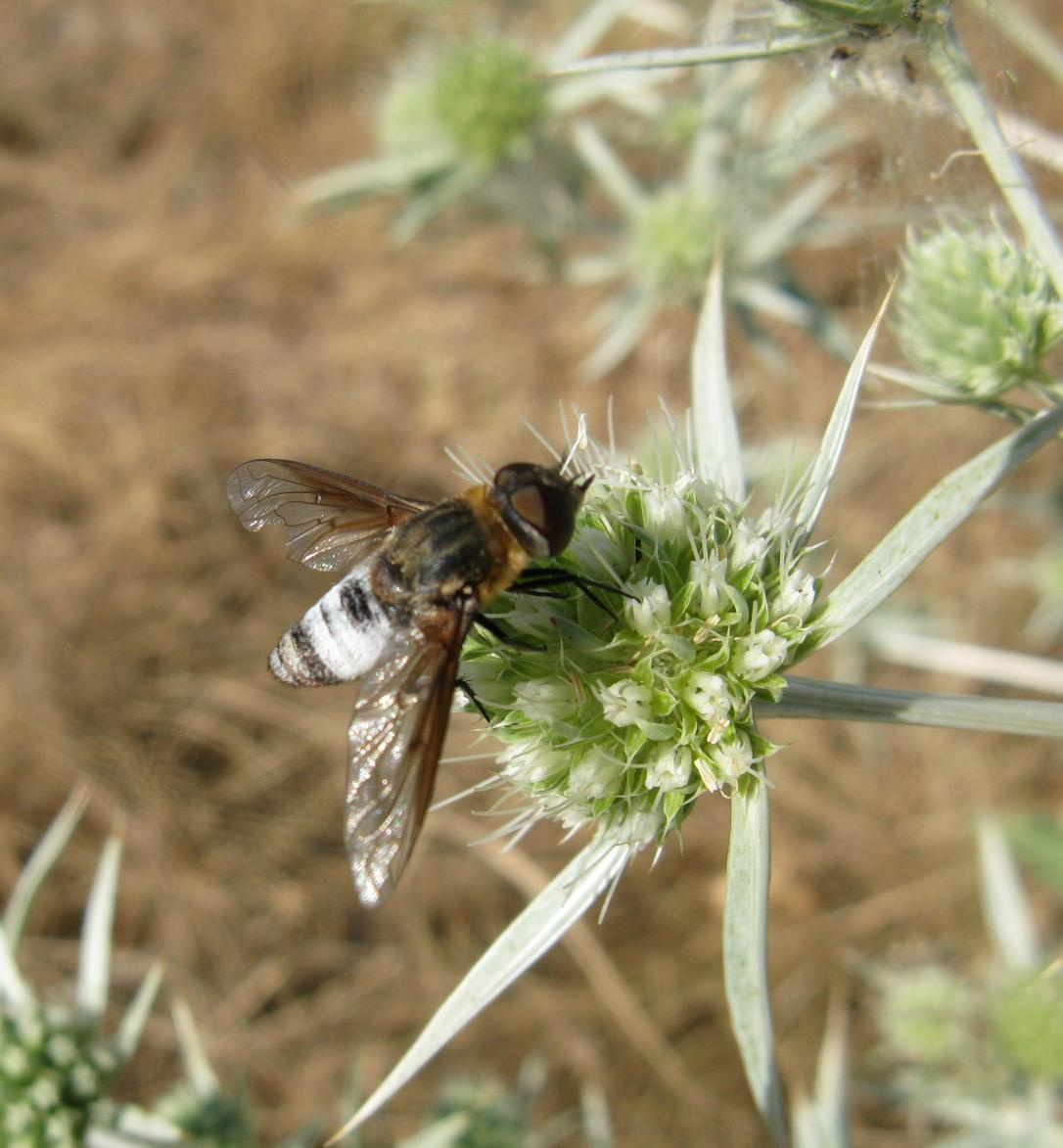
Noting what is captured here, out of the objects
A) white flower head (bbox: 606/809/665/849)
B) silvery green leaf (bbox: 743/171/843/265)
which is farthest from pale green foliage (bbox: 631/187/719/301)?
white flower head (bbox: 606/809/665/849)

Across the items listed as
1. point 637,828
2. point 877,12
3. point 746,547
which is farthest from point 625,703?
point 877,12

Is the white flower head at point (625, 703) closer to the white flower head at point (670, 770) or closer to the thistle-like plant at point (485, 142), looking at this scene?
the white flower head at point (670, 770)

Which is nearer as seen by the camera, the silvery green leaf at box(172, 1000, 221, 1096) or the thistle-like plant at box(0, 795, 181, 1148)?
the thistle-like plant at box(0, 795, 181, 1148)

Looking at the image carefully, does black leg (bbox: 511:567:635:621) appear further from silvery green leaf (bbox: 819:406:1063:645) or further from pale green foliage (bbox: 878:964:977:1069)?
pale green foliage (bbox: 878:964:977:1069)

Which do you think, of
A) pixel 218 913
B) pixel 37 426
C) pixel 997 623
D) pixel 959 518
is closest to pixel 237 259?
pixel 37 426

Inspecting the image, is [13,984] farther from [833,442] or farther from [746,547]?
[833,442]

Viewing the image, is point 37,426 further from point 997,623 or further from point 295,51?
point 997,623

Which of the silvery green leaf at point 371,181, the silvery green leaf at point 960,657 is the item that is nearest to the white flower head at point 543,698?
the silvery green leaf at point 960,657
